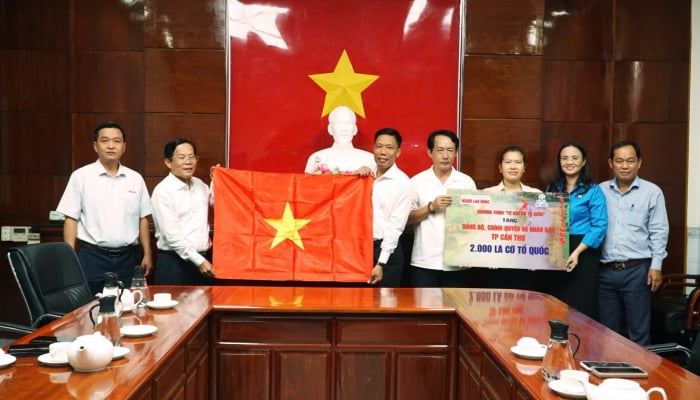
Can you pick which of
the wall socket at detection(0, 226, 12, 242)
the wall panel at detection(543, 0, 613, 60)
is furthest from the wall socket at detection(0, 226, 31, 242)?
the wall panel at detection(543, 0, 613, 60)

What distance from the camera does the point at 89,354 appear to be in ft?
5.97

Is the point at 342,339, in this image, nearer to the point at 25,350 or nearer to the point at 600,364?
the point at 600,364

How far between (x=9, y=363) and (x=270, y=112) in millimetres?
3200

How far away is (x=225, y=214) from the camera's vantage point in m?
4.07

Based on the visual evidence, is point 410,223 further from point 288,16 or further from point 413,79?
point 288,16

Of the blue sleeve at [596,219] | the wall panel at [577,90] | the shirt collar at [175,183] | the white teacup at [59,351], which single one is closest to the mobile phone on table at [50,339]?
the white teacup at [59,351]

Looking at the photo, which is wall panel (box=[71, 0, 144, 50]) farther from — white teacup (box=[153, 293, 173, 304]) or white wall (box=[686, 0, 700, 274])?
white wall (box=[686, 0, 700, 274])

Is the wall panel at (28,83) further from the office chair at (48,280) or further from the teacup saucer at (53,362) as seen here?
the teacup saucer at (53,362)

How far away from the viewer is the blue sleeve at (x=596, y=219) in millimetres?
4016

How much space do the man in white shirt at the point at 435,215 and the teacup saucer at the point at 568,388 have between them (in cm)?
221

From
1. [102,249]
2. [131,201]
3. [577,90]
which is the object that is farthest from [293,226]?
[577,90]

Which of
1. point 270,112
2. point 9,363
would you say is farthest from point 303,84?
point 9,363

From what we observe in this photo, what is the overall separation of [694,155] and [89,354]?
16.1 feet

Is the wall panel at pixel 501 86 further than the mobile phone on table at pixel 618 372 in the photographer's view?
Yes
